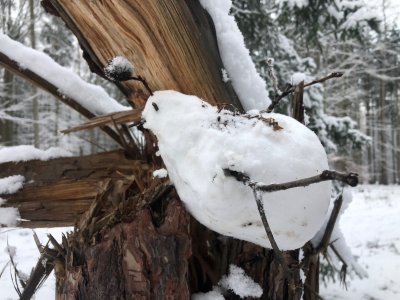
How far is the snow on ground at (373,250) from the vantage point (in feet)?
16.8

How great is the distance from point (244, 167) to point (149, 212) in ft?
1.44

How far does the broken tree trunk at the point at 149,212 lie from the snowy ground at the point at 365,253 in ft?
4.94

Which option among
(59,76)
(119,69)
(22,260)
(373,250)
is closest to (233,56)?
(119,69)

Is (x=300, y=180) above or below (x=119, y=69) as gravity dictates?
below

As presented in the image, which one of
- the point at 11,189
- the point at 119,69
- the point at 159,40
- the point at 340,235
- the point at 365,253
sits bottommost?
the point at 365,253

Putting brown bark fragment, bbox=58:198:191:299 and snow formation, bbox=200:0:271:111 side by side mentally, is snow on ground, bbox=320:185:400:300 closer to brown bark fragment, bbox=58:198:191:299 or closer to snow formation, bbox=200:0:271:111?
snow formation, bbox=200:0:271:111

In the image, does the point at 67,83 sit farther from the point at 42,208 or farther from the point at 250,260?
the point at 250,260

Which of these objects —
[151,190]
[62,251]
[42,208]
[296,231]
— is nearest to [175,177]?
[151,190]

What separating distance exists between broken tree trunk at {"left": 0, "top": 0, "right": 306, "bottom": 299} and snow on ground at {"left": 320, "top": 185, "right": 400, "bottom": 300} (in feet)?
9.38

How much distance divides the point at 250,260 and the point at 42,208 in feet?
2.83

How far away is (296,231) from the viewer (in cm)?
93

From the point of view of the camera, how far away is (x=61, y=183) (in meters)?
1.54

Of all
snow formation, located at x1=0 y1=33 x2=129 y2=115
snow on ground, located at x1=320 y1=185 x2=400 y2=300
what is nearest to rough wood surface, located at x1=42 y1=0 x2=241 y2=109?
snow formation, located at x1=0 y1=33 x2=129 y2=115

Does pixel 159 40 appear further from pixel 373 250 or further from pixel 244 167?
pixel 373 250
